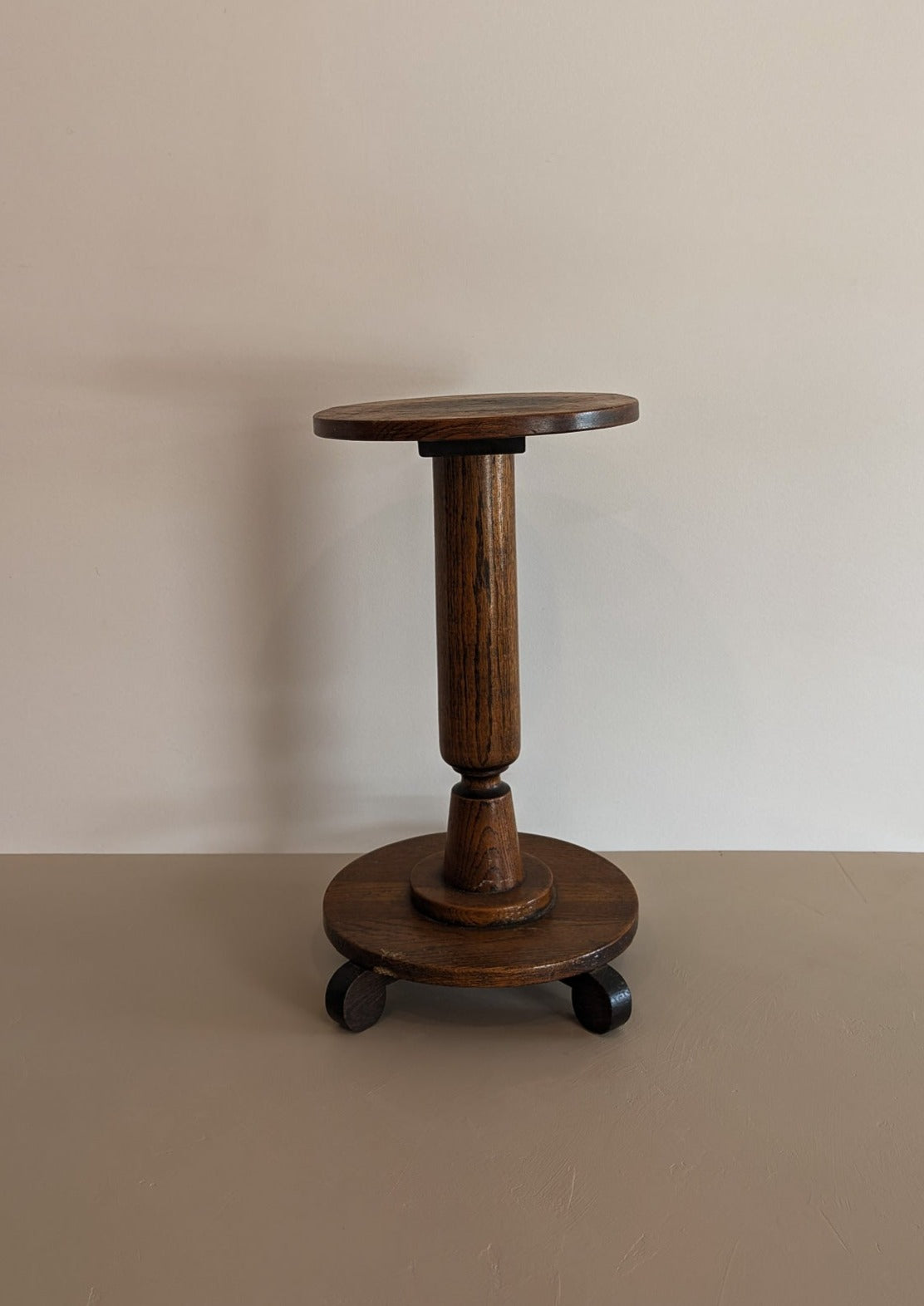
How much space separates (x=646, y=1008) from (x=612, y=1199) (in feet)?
1.30

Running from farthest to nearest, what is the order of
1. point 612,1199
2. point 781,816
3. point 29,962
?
1. point 781,816
2. point 29,962
3. point 612,1199

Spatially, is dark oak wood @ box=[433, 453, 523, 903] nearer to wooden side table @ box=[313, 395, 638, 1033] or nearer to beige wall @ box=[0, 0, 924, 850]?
wooden side table @ box=[313, 395, 638, 1033]

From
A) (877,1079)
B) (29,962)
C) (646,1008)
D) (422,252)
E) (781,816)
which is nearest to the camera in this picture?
(877,1079)

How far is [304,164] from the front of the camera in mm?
1923

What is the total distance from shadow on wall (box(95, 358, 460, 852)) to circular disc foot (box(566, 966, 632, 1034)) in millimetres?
595

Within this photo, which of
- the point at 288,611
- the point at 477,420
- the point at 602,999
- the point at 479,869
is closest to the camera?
the point at 477,420

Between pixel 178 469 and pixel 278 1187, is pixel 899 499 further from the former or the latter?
pixel 278 1187

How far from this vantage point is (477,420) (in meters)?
1.39

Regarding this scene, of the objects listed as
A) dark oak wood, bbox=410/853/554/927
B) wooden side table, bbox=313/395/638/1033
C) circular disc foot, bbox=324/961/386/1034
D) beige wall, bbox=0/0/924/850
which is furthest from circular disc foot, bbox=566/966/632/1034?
beige wall, bbox=0/0/924/850

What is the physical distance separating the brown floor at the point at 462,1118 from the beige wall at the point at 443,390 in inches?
11.2

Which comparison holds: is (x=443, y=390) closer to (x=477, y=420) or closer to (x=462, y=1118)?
(x=477, y=420)

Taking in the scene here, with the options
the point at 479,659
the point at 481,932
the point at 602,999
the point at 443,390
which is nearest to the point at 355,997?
the point at 481,932

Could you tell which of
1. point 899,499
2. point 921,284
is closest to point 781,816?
point 899,499

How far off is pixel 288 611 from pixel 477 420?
81 centimetres
